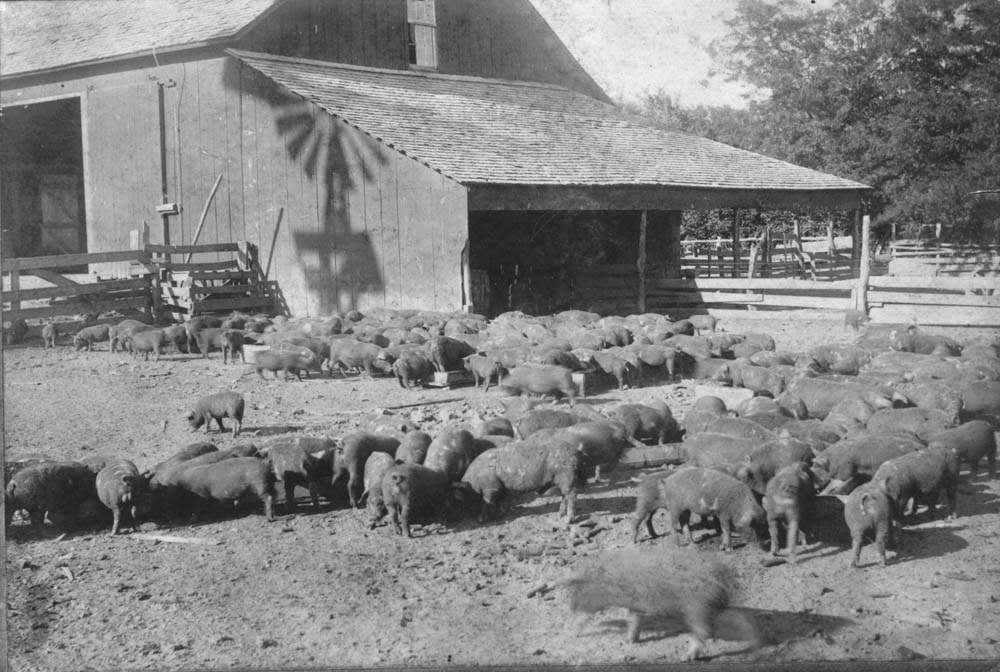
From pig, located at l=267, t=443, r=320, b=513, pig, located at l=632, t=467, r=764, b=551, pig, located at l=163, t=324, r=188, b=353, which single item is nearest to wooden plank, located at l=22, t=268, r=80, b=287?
pig, located at l=163, t=324, r=188, b=353

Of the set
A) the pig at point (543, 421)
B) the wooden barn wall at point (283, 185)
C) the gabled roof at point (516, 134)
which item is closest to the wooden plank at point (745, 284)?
the gabled roof at point (516, 134)

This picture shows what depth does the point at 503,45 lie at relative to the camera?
2305 centimetres

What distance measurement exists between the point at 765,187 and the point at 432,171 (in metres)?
8.42

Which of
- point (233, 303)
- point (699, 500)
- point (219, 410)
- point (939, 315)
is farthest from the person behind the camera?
point (233, 303)

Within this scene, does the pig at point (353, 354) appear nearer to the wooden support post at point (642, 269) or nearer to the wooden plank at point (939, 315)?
the wooden support post at point (642, 269)

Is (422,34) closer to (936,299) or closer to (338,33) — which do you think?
(338,33)

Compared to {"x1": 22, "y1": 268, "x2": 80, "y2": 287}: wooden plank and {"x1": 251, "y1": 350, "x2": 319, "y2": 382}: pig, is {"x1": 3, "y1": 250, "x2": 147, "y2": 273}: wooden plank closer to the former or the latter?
{"x1": 22, "y1": 268, "x2": 80, "y2": 287}: wooden plank

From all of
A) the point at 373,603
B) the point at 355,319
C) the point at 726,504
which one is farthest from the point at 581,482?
the point at 355,319

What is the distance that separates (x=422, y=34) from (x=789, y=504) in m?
18.0

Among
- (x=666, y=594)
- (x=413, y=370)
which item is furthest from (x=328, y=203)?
(x=666, y=594)

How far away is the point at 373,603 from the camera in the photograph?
221 inches

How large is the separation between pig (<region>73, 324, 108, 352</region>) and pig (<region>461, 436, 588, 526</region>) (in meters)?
7.63

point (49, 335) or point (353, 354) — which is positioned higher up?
point (49, 335)

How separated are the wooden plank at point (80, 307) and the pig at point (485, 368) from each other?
17.8 feet
